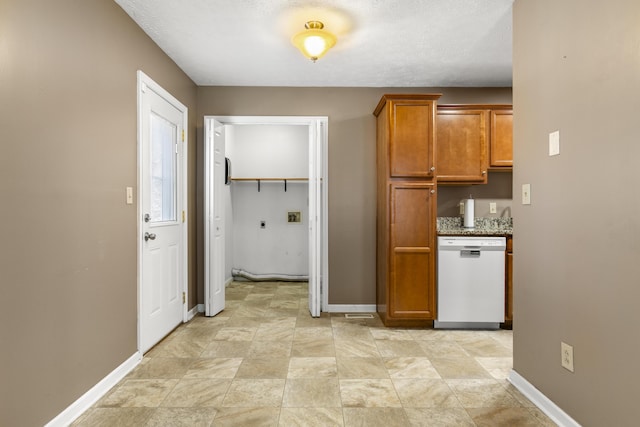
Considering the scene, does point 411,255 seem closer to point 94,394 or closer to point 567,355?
point 567,355

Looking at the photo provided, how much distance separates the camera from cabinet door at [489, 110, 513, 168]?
3490 mm

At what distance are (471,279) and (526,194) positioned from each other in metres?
1.39

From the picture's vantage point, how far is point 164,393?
2.11 metres

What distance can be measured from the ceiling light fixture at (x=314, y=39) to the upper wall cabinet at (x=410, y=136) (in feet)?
2.98

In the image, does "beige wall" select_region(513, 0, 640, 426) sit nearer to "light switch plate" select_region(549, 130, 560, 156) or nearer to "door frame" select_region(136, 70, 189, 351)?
"light switch plate" select_region(549, 130, 560, 156)

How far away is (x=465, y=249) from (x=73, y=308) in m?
3.01

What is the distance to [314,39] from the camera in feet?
8.29

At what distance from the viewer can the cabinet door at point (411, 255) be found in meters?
3.29

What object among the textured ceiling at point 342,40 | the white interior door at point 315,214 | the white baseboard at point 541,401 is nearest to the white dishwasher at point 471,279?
the white baseboard at point 541,401

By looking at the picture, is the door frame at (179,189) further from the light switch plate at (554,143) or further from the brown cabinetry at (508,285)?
the brown cabinetry at (508,285)

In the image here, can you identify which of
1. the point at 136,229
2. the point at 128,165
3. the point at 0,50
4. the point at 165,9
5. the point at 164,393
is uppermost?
the point at 165,9

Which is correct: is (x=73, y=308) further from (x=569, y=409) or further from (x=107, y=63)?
(x=569, y=409)

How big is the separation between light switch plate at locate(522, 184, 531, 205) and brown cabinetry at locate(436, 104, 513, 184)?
1.38 metres

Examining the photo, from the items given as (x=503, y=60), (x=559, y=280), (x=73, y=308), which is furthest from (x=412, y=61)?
(x=73, y=308)
